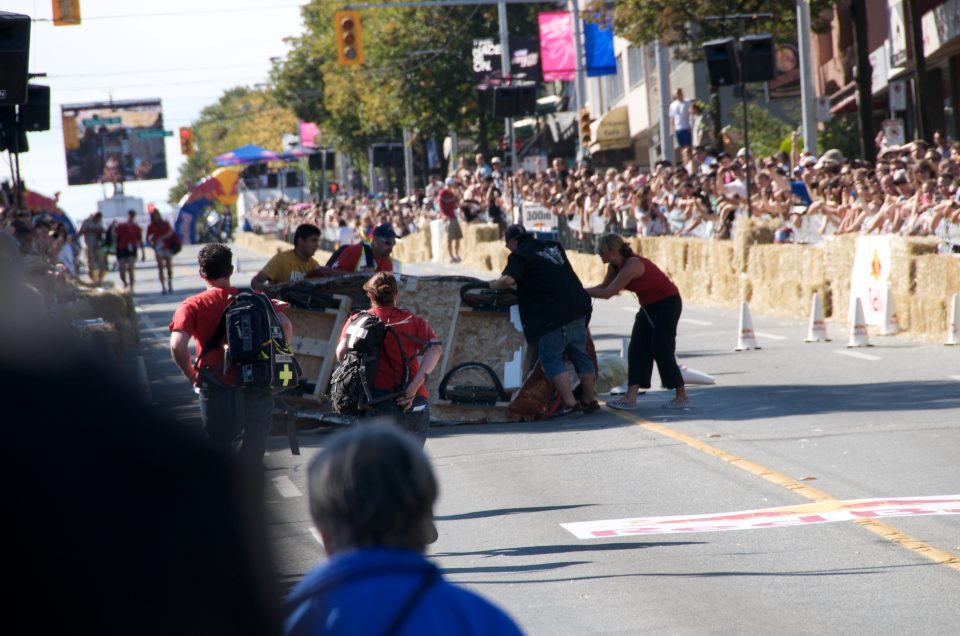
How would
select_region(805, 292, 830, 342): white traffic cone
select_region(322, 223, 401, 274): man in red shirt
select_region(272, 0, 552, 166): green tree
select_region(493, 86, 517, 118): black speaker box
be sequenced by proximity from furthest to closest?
select_region(272, 0, 552, 166): green tree, select_region(493, 86, 517, 118): black speaker box, select_region(805, 292, 830, 342): white traffic cone, select_region(322, 223, 401, 274): man in red shirt

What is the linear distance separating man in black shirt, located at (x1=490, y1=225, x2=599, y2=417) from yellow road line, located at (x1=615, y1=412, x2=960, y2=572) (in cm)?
75

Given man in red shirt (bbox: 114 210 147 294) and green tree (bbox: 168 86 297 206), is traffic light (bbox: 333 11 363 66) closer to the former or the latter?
man in red shirt (bbox: 114 210 147 294)

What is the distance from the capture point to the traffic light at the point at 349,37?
118 ft

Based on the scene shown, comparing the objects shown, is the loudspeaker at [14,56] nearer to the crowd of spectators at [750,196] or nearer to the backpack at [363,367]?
the backpack at [363,367]

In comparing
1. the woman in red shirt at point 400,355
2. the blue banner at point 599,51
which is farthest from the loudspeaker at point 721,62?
the blue banner at point 599,51

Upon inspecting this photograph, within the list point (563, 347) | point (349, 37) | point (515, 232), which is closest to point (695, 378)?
point (563, 347)

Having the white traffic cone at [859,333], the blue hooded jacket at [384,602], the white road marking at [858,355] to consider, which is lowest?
the white road marking at [858,355]

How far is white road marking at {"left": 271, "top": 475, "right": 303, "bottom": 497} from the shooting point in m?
11.6

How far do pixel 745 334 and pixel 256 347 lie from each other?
11615 millimetres

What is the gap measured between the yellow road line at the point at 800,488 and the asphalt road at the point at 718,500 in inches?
0.7

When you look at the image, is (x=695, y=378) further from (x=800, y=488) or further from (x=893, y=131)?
(x=893, y=131)

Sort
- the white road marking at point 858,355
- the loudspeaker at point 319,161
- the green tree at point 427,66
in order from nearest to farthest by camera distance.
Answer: the white road marking at point 858,355 → the green tree at point 427,66 → the loudspeaker at point 319,161

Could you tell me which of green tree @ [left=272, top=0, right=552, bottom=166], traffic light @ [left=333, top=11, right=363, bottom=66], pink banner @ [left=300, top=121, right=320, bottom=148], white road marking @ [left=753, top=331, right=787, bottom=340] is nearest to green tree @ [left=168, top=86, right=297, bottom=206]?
pink banner @ [left=300, top=121, right=320, bottom=148]

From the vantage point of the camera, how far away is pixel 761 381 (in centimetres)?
1653
